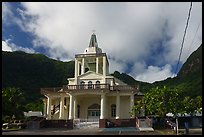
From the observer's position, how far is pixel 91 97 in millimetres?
37312

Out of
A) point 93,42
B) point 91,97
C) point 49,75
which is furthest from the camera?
point 49,75

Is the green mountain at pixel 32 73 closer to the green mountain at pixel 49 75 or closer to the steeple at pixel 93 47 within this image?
the green mountain at pixel 49 75

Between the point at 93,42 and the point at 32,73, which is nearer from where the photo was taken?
the point at 93,42

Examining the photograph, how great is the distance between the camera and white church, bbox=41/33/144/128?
34906 mm

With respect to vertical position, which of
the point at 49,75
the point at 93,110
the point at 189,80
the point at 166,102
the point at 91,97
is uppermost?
the point at 49,75

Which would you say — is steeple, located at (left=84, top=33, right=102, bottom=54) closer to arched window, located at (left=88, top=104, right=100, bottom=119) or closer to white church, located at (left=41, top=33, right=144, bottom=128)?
white church, located at (left=41, top=33, right=144, bottom=128)

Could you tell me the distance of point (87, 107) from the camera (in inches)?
1479

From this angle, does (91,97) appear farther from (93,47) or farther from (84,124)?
(93,47)

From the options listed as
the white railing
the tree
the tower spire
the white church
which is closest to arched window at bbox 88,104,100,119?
the white church

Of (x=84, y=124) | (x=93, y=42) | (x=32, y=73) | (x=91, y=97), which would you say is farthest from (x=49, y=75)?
(x=84, y=124)

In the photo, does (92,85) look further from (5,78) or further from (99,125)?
(5,78)

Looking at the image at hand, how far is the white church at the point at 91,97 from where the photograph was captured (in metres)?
34.9

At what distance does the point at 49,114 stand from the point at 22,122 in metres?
5.39

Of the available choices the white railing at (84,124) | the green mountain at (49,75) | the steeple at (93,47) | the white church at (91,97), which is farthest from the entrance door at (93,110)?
the green mountain at (49,75)
